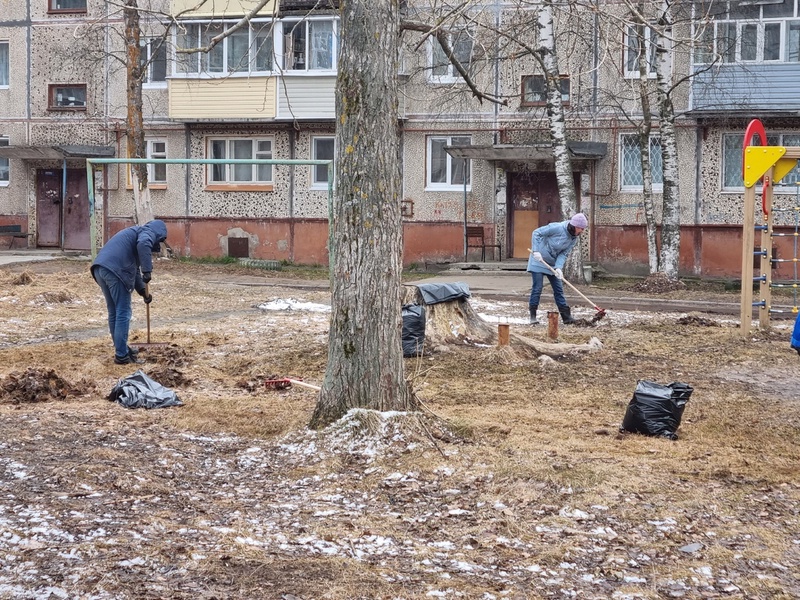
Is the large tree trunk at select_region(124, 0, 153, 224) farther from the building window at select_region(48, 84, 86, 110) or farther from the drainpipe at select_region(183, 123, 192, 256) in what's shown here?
the building window at select_region(48, 84, 86, 110)

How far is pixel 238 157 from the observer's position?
28750 mm

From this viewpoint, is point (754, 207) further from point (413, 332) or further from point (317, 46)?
point (317, 46)

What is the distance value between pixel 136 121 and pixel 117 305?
15.0 meters

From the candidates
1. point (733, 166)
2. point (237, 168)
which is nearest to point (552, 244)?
point (733, 166)

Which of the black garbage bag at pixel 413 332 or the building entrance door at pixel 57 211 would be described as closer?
the black garbage bag at pixel 413 332

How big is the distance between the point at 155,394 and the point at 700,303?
1265 centimetres

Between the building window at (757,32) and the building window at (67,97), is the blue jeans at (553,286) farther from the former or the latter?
the building window at (67,97)

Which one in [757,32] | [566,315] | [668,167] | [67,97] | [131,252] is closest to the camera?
[131,252]

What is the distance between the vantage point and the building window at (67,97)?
29703 millimetres

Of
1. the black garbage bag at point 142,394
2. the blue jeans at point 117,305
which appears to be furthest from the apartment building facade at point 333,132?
the black garbage bag at point 142,394

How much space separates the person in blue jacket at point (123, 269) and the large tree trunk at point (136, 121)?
1352 centimetres

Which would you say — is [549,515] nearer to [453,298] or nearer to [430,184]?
[453,298]

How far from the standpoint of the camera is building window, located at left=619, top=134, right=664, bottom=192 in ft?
82.9

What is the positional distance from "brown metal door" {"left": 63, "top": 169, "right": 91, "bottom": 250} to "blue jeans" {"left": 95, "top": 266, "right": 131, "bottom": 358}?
20997 mm
